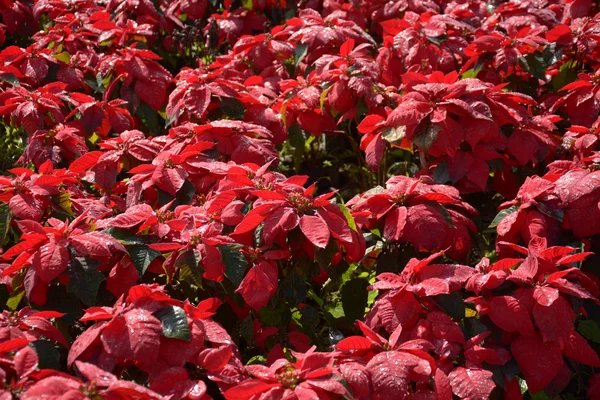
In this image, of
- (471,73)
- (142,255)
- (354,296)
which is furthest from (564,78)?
(142,255)

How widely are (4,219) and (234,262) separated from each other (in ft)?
2.18

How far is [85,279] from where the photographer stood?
1748mm

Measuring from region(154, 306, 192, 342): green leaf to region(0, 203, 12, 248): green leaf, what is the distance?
0.64m

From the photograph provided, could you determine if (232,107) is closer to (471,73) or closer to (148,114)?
(148,114)

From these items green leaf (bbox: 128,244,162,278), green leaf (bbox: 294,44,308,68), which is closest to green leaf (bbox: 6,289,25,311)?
green leaf (bbox: 128,244,162,278)

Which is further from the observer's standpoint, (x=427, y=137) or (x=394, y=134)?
(x=394, y=134)

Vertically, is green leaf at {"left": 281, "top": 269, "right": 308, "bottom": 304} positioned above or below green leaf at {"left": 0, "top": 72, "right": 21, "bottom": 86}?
below

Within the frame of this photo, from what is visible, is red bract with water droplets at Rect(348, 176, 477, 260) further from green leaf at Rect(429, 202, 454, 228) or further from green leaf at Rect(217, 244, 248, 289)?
green leaf at Rect(217, 244, 248, 289)

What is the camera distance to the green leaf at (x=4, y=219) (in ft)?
6.41

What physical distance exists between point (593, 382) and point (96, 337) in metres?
1.33

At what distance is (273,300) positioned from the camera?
195 cm

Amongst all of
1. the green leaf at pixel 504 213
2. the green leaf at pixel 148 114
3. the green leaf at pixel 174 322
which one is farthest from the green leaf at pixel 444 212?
the green leaf at pixel 148 114

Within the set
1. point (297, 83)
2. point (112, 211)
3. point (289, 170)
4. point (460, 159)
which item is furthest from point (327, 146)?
point (112, 211)

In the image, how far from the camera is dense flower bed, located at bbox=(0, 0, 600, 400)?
1541 millimetres
